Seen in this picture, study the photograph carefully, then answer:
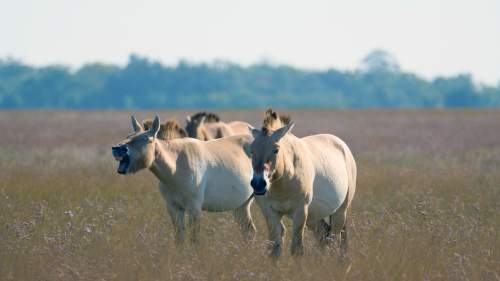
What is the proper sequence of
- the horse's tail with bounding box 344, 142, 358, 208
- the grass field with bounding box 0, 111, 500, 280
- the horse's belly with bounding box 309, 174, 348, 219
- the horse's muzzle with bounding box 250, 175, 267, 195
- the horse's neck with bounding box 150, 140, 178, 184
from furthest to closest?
the horse's tail with bounding box 344, 142, 358, 208 → the horse's neck with bounding box 150, 140, 178, 184 → the horse's belly with bounding box 309, 174, 348, 219 → the grass field with bounding box 0, 111, 500, 280 → the horse's muzzle with bounding box 250, 175, 267, 195

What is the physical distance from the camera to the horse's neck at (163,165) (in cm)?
1018

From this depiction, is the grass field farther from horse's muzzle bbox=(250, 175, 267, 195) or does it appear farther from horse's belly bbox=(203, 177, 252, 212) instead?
horse's muzzle bbox=(250, 175, 267, 195)

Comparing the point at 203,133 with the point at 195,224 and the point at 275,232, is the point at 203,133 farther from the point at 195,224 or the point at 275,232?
the point at 275,232

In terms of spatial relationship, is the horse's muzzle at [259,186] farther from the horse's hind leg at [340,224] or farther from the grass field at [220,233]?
the horse's hind leg at [340,224]

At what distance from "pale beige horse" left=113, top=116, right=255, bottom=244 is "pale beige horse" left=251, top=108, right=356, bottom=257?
0.95m

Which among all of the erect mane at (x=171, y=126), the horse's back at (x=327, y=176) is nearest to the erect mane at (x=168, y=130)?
the erect mane at (x=171, y=126)

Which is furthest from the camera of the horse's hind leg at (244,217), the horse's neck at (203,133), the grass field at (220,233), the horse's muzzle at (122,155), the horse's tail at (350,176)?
the horse's neck at (203,133)

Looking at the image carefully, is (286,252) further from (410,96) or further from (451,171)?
(410,96)

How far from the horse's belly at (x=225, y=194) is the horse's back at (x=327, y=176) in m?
1.18

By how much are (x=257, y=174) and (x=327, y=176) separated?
1.49 meters

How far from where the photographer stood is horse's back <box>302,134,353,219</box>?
9.63 m

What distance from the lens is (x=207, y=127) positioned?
635 inches

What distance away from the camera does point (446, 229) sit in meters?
10.5

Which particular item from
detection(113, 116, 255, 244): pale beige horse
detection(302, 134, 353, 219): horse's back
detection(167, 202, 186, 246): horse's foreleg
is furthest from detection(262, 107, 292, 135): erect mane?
detection(167, 202, 186, 246): horse's foreleg
